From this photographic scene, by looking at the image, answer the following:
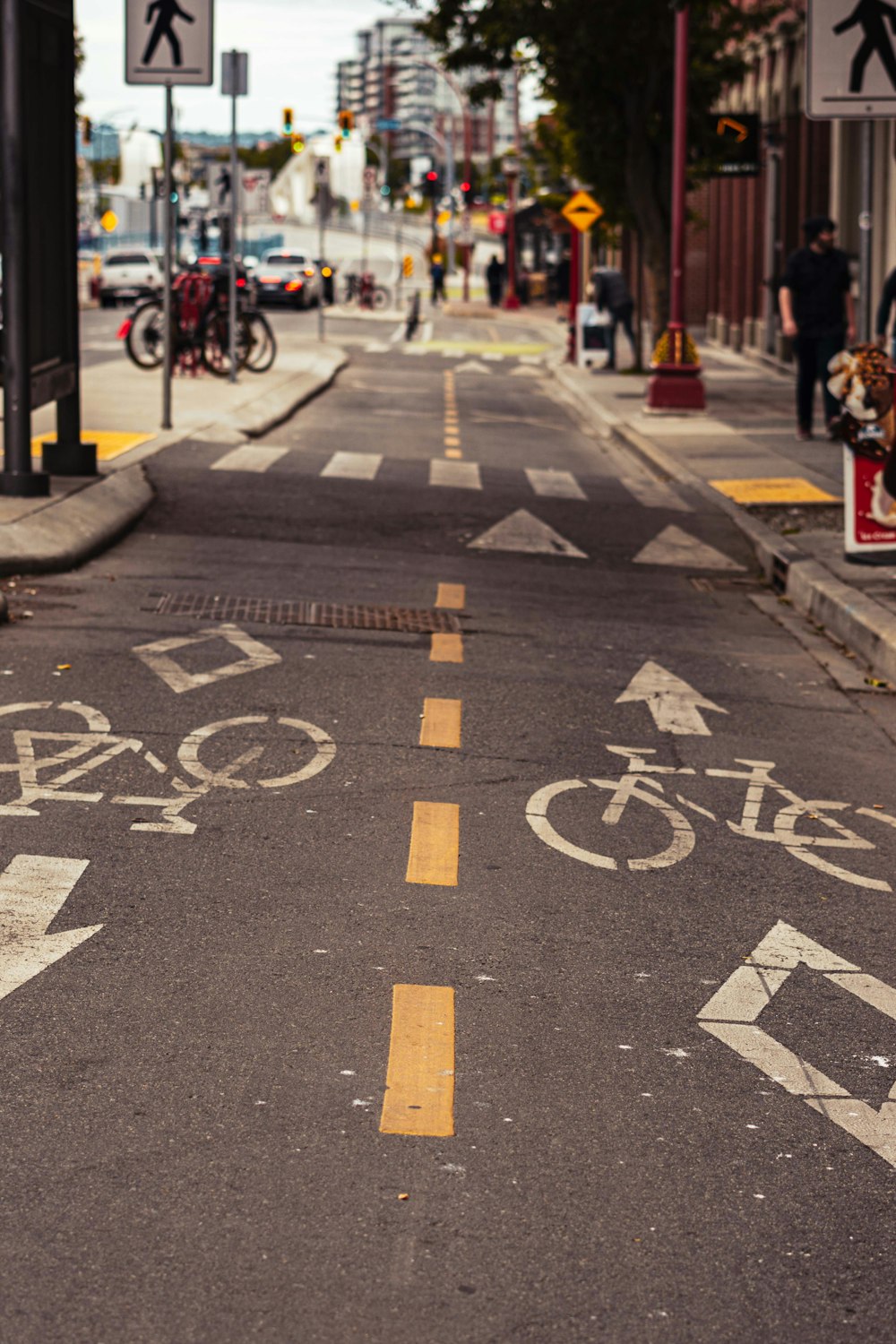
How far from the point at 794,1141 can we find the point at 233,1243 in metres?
1.17

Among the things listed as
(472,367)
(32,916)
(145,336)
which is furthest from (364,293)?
(32,916)

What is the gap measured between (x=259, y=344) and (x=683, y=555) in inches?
586

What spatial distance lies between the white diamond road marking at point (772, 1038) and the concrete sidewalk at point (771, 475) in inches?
158

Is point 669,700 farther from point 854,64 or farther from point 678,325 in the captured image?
point 678,325

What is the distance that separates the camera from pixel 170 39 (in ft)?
51.9

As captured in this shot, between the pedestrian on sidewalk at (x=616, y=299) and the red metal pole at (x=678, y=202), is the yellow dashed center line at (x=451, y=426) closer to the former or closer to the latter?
the red metal pole at (x=678, y=202)

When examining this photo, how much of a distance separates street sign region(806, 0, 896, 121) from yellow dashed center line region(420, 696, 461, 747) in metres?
4.86

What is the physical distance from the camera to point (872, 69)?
10.9 metres

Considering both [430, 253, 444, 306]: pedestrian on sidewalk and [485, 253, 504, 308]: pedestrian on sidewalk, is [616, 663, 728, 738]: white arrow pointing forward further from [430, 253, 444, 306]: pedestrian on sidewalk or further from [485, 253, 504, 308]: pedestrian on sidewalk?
[485, 253, 504, 308]: pedestrian on sidewalk

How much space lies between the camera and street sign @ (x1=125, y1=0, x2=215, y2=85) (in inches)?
620

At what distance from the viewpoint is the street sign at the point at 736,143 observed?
29.8 metres

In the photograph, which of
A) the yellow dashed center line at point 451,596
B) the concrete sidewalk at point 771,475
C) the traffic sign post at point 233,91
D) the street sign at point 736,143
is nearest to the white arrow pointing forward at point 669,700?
the concrete sidewalk at point 771,475

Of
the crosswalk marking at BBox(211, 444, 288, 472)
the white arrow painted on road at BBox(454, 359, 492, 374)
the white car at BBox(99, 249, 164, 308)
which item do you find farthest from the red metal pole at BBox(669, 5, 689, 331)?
the white car at BBox(99, 249, 164, 308)

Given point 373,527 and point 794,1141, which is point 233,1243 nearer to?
point 794,1141
